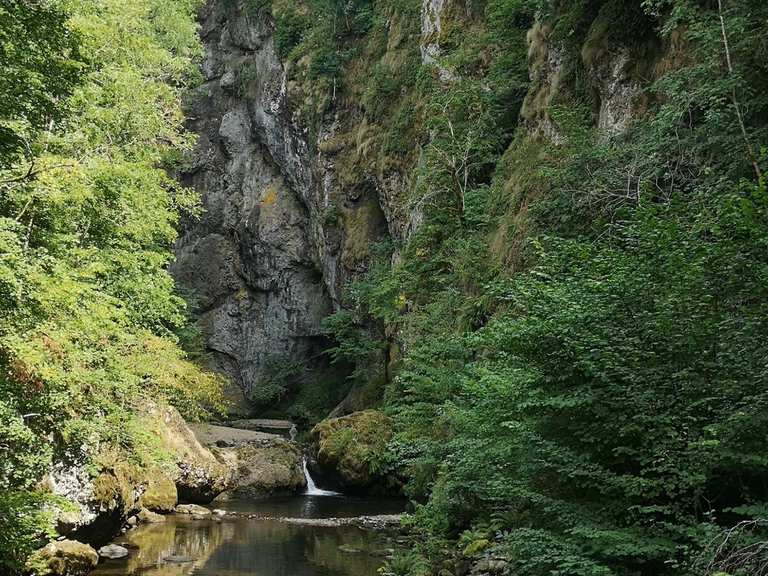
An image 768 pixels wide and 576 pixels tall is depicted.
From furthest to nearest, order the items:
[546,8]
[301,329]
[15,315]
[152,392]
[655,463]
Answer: [301,329]
[546,8]
[152,392]
[15,315]
[655,463]

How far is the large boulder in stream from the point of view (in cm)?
1983

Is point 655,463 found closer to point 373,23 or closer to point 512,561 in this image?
point 512,561

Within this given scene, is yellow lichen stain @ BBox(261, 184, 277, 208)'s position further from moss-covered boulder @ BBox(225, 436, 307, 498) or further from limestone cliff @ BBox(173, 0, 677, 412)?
moss-covered boulder @ BBox(225, 436, 307, 498)

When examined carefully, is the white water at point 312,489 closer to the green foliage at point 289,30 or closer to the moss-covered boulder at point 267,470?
the moss-covered boulder at point 267,470

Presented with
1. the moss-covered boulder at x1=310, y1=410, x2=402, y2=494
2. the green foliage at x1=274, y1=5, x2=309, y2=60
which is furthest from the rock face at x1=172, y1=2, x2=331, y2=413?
the moss-covered boulder at x1=310, y1=410, x2=402, y2=494

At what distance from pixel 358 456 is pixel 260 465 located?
3.41 meters

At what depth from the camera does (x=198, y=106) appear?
38.0 meters

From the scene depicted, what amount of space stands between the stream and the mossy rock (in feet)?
1.51

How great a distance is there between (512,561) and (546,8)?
1263 centimetres

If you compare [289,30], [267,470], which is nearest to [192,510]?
[267,470]

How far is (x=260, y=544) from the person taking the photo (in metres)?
13.7

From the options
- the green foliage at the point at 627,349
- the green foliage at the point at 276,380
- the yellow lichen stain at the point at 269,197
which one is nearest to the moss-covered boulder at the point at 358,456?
the green foliage at the point at 627,349

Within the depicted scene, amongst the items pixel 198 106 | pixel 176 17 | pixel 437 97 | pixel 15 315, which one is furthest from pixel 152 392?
pixel 198 106

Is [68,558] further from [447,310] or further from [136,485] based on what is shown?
[447,310]
